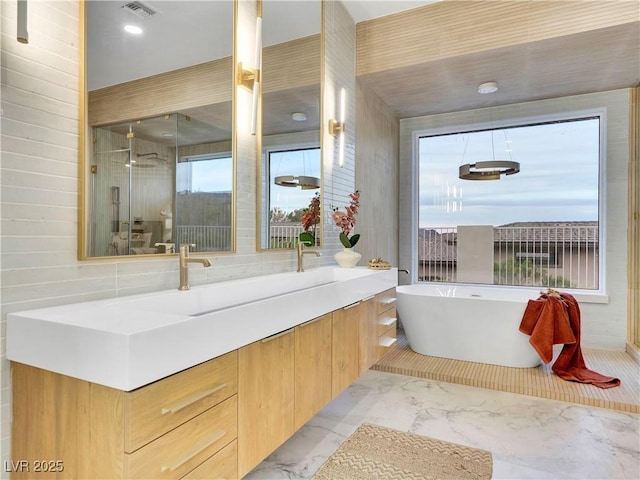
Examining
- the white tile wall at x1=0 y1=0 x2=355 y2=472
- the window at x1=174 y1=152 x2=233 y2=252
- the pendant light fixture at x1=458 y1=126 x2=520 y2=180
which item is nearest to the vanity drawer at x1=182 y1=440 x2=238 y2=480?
the white tile wall at x1=0 y1=0 x2=355 y2=472

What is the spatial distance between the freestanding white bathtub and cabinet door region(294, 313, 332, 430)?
1.90 meters

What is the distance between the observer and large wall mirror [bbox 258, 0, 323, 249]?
2.32 m

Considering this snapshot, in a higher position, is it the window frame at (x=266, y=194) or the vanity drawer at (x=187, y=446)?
the window frame at (x=266, y=194)

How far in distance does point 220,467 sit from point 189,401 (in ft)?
1.03

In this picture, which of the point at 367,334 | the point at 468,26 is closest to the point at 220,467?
the point at 367,334

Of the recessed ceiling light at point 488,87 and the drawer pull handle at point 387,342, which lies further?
the recessed ceiling light at point 488,87

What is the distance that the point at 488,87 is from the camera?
143 inches

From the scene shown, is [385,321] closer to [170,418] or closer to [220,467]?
[220,467]

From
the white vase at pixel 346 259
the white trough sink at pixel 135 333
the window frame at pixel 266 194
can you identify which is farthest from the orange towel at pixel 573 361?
the white trough sink at pixel 135 333

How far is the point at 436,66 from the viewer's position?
3244 mm

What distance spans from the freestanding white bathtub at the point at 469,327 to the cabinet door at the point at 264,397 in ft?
7.41

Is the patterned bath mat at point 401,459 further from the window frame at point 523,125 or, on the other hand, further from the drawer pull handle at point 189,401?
the window frame at point 523,125

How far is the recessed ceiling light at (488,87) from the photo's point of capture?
359 cm

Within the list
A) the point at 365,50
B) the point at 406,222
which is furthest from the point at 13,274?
the point at 406,222
